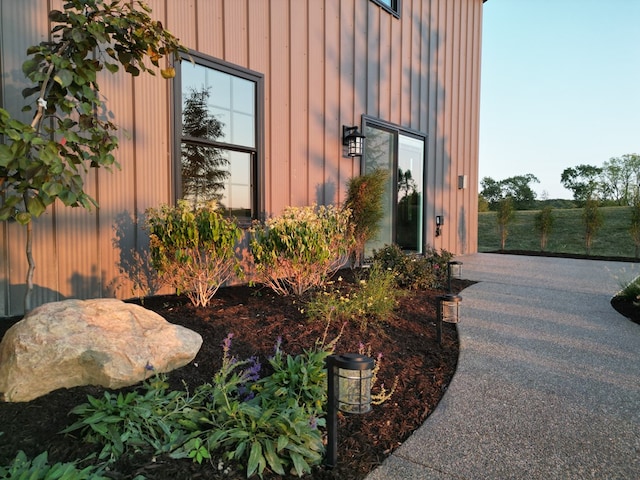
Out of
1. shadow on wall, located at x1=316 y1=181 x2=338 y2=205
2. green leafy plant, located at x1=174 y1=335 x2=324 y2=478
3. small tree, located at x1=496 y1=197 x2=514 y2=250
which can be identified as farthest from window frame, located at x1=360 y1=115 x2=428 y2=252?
small tree, located at x1=496 y1=197 x2=514 y2=250

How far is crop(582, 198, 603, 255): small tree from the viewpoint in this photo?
1021 cm

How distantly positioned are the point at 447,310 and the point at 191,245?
2044mm

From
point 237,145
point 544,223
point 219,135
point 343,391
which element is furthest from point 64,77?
point 544,223

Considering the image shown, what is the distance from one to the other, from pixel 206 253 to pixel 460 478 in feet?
7.60

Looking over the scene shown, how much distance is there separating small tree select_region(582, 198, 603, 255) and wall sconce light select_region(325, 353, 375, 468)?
1115cm

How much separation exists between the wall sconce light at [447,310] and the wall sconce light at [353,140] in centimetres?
341

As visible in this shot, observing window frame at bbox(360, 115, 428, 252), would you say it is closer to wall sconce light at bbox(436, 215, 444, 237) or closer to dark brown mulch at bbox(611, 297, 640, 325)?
wall sconce light at bbox(436, 215, 444, 237)

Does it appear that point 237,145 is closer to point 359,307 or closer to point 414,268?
point 359,307

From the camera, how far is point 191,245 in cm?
301

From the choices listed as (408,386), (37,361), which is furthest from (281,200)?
(37,361)

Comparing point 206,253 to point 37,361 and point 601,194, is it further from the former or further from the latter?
point 601,194

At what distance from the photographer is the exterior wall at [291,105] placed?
315 centimetres

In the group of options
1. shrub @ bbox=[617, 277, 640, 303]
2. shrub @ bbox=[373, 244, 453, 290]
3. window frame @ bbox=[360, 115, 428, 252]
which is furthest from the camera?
window frame @ bbox=[360, 115, 428, 252]

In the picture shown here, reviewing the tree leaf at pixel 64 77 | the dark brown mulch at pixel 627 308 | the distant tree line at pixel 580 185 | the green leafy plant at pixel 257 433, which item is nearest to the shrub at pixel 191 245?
the tree leaf at pixel 64 77
